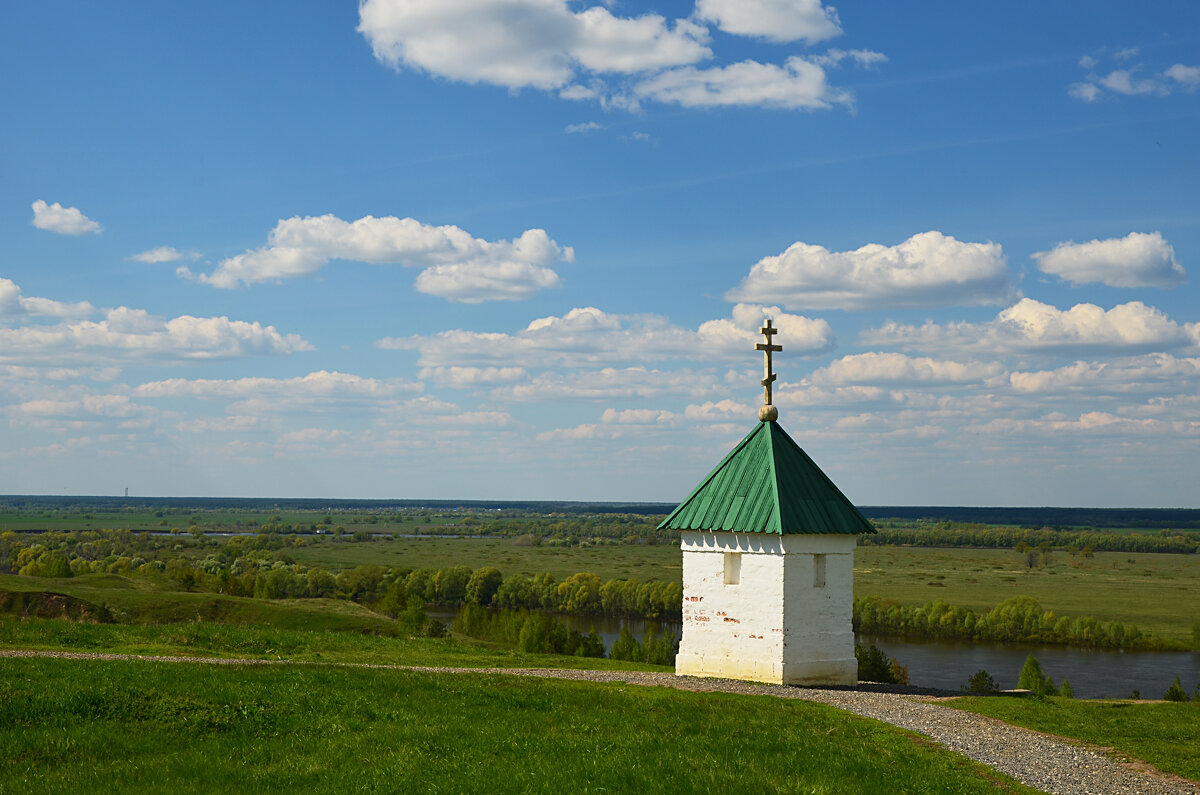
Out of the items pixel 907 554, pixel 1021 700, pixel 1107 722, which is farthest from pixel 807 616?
pixel 907 554

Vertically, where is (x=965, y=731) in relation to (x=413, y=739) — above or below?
below

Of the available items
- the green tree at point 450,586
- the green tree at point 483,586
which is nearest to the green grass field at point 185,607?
the green tree at point 483,586

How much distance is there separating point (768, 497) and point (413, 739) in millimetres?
10227

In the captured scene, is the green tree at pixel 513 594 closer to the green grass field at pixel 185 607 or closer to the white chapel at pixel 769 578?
the green grass field at pixel 185 607

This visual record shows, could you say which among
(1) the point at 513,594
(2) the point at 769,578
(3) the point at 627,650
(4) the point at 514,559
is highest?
(2) the point at 769,578

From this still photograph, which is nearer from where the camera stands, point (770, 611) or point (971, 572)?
point (770, 611)

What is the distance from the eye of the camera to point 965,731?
1517 centimetres

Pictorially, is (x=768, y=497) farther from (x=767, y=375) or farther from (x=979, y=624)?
(x=979, y=624)

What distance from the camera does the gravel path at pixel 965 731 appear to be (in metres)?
12.5

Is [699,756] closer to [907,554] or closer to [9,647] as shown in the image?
[9,647]

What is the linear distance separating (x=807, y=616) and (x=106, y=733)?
12.9 m

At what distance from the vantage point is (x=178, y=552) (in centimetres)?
13612

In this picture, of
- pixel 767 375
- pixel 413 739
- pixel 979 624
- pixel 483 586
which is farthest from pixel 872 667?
pixel 483 586

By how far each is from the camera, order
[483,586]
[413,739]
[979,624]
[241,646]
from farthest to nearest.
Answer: [483,586], [979,624], [241,646], [413,739]
